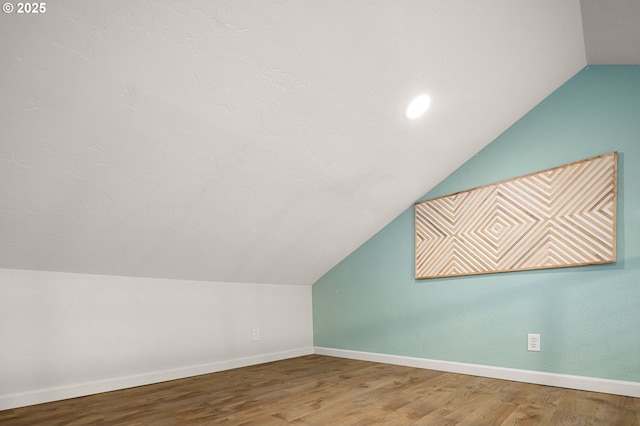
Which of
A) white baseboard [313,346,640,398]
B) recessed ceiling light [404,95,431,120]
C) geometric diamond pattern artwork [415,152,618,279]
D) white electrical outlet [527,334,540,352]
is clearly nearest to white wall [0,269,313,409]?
white baseboard [313,346,640,398]

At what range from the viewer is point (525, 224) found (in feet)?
9.24

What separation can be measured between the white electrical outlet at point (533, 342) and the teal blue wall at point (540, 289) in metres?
0.04

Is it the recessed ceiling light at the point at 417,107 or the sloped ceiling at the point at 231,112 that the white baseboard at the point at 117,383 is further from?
the recessed ceiling light at the point at 417,107

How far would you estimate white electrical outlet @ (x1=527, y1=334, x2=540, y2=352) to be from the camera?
2.67 metres

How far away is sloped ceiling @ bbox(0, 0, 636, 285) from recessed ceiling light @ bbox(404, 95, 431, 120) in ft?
0.21

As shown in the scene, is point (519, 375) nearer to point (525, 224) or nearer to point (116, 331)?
point (525, 224)

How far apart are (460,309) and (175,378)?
7.79 ft

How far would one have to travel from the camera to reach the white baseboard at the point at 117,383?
2227 millimetres

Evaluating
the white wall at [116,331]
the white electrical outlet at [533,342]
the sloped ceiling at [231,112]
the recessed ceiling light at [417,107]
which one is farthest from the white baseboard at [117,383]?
the recessed ceiling light at [417,107]

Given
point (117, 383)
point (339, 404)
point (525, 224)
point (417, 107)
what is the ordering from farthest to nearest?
1. point (525, 224)
2. point (117, 383)
3. point (417, 107)
4. point (339, 404)

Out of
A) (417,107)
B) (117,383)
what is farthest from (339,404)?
(417,107)

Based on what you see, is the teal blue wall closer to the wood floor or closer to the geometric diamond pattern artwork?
the geometric diamond pattern artwork

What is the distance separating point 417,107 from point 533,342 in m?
1.87

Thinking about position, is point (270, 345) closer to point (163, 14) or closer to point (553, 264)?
point (553, 264)
